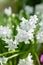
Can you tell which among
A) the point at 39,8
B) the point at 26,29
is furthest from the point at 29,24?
the point at 39,8

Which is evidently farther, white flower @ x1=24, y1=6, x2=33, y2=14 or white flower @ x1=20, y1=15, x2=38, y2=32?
white flower @ x1=24, y1=6, x2=33, y2=14

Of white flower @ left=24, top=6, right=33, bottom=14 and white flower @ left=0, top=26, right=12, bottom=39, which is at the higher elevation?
white flower @ left=24, top=6, right=33, bottom=14

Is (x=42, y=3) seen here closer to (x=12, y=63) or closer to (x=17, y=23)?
(x=17, y=23)

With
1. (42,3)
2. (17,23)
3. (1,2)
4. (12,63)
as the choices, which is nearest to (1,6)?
(1,2)

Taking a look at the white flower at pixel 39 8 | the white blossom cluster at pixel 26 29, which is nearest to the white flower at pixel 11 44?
the white blossom cluster at pixel 26 29

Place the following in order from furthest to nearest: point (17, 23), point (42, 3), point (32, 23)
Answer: point (42, 3) < point (17, 23) < point (32, 23)

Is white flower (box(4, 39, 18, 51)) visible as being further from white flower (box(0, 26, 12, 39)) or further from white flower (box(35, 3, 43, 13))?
white flower (box(35, 3, 43, 13))

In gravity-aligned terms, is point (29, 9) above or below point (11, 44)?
above

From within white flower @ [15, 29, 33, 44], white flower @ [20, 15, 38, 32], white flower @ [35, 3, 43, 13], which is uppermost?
white flower @ [35, 3, 43, 13]

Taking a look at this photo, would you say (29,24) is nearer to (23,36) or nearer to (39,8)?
(23,36)

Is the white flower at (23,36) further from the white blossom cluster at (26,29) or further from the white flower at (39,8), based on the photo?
the white flower at (39,8)

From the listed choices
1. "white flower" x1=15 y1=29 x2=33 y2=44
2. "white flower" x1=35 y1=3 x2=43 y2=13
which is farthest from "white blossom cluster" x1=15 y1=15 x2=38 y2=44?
"white flower" x1=35 y1=3 x2=43 y2=13
